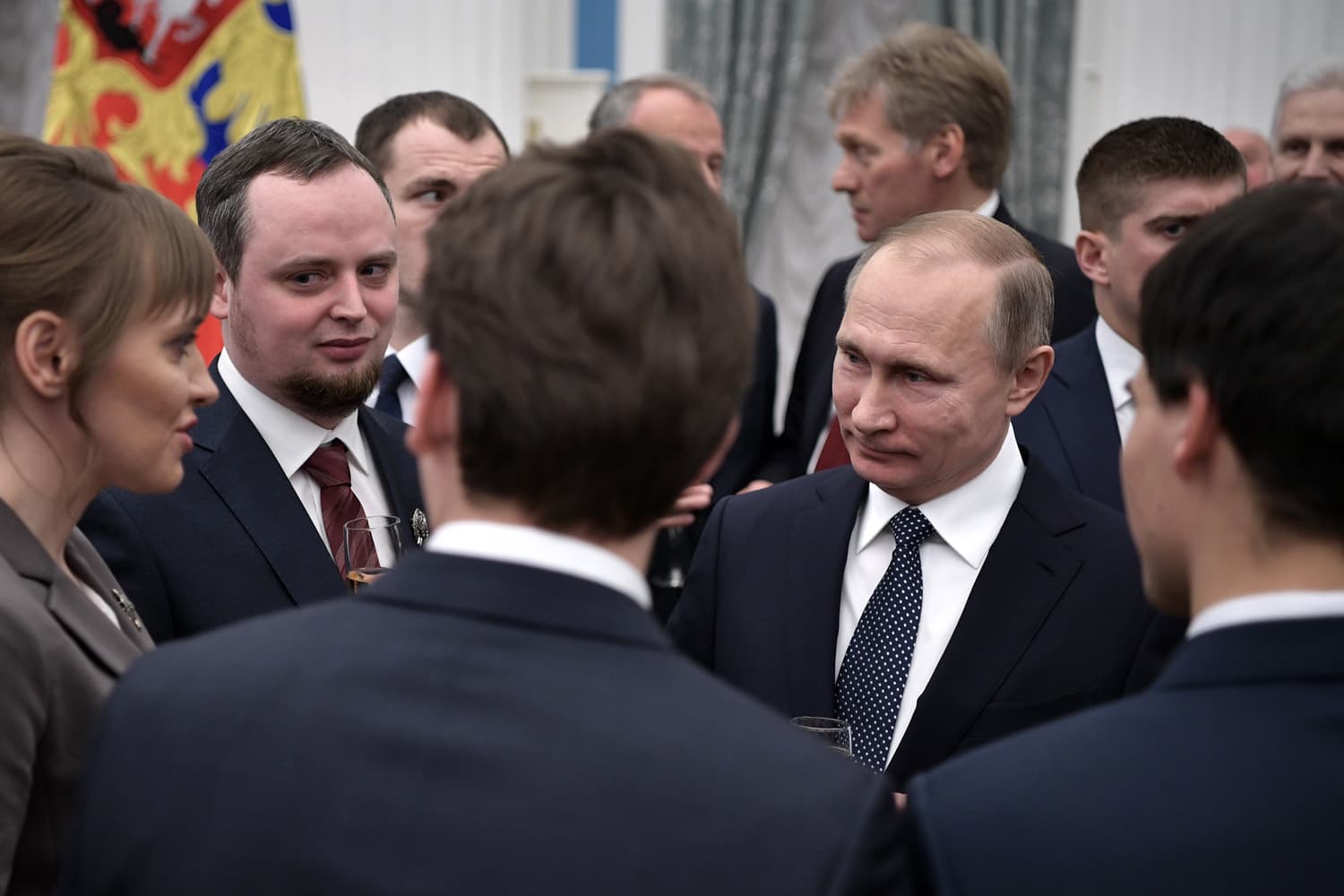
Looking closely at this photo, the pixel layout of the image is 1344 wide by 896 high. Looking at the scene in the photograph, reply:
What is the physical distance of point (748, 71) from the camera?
7230 millimetres

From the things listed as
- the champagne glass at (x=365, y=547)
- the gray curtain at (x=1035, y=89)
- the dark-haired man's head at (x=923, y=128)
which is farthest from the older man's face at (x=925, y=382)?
the gray curtain at (x=1035, y=89)

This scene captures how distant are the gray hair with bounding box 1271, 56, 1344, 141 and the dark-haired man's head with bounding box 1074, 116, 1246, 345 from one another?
3.96 ft

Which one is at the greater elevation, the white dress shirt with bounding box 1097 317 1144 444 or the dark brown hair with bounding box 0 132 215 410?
the dark brown hair with bounding box 0 132 215 410

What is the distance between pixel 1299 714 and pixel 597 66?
6413 millimetres

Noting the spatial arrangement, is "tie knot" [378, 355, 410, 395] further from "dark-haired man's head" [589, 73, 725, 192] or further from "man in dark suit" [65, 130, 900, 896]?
"man in dark suit" [65, 130, 900, 896]

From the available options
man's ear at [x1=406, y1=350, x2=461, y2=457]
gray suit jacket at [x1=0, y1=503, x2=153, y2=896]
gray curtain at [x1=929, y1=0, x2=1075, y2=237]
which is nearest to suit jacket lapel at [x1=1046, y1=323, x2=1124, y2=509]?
gray suit jacket at [x1=0, y1=503, x2=153, y2=896]

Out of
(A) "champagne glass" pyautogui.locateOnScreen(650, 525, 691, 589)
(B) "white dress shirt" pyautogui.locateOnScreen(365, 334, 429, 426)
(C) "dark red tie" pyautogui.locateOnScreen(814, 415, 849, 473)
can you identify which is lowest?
(A) "champagne glass" pyautogui.locateOnScreen(650, 525, 691, 589)

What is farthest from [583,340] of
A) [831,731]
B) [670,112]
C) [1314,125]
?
[1314,125]

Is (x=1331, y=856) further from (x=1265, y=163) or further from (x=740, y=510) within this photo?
(x=1265, y=163)

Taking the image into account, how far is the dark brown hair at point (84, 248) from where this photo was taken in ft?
5.45

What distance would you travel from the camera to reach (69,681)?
160cm

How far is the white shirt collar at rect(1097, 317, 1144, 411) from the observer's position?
3.43m

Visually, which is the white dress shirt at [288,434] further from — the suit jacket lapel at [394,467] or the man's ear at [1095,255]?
the man's ear at [1095,255]

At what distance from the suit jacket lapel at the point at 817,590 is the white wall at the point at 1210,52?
502 centimetres
